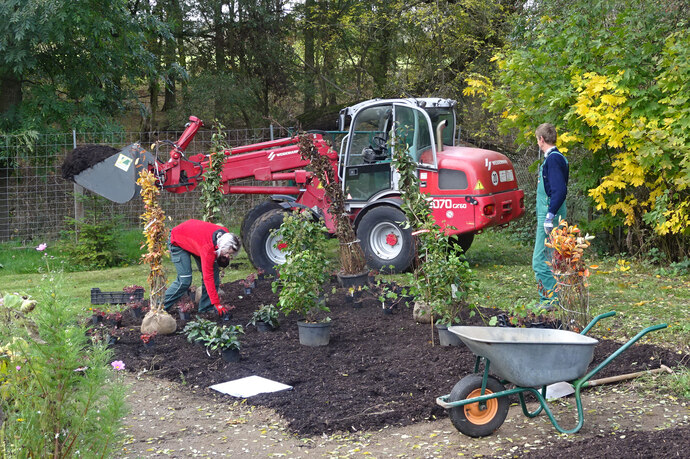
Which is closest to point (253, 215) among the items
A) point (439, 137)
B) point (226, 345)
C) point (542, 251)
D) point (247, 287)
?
point (247, 287)

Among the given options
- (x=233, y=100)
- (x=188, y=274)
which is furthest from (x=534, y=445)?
(x=233, y=100)

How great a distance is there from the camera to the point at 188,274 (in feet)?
21.8

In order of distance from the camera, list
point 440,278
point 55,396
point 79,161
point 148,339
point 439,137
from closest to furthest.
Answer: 1. point 55,396
2. point 440,278
3. point 148,339
4. point 79,161
5. point 439,137

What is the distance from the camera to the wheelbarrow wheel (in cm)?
383

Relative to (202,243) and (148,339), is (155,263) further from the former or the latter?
(148,339)

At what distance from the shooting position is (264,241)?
9469 mm

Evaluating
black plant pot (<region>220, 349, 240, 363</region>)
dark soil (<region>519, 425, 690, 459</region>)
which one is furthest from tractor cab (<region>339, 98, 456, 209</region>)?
dark soil (<region>519, 425, 690, 459</region>)

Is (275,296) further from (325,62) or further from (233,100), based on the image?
(325,62)

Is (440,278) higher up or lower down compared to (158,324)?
higher up

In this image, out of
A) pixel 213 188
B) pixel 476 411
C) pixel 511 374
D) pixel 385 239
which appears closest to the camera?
pixel 511 374

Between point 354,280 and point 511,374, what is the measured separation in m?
4.46

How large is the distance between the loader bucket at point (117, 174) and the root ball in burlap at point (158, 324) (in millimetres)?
3311

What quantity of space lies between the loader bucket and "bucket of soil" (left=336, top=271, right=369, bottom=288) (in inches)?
125

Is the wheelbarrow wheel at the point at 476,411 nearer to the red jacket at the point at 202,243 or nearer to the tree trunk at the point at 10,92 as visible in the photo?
the red jacket at the point at 202,243
